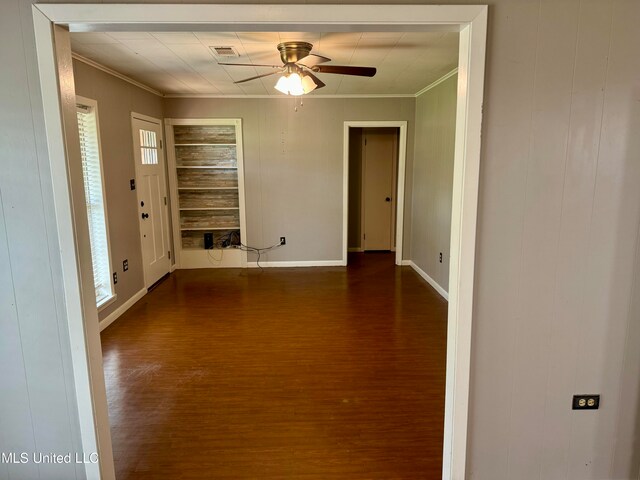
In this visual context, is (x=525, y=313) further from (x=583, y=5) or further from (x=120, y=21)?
(x=120, y=21)

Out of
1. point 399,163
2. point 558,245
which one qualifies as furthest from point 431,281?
point 558,245

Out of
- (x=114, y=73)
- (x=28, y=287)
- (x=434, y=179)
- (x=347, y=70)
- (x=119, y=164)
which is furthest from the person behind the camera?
(x=434, y=179)

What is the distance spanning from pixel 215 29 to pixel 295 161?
4.22 meters

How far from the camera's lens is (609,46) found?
1.51 m

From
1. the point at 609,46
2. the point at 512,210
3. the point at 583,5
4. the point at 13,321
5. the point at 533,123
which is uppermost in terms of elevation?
the point at 583,5

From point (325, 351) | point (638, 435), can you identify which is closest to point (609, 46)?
point (638, 435)

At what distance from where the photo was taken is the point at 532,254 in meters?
1.64

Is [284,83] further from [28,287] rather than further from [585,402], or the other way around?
[585,402]

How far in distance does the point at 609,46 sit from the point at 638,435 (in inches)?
67.0

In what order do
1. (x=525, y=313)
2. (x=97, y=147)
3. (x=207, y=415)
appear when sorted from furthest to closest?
1. (x=97, y=147)
2. (x=207, y=415)
3. (x=525, y=313)

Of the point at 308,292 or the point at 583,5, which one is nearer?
the point at 583,5

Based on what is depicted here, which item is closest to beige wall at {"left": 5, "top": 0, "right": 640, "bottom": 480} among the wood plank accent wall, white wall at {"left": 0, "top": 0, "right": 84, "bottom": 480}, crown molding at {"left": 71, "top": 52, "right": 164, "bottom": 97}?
white wall at {"left": 0, "top": 0, "right": 84, "bottom": 480}

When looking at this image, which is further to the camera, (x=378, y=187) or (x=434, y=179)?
(x=378, y=187)

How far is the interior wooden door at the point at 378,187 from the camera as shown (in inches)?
268
